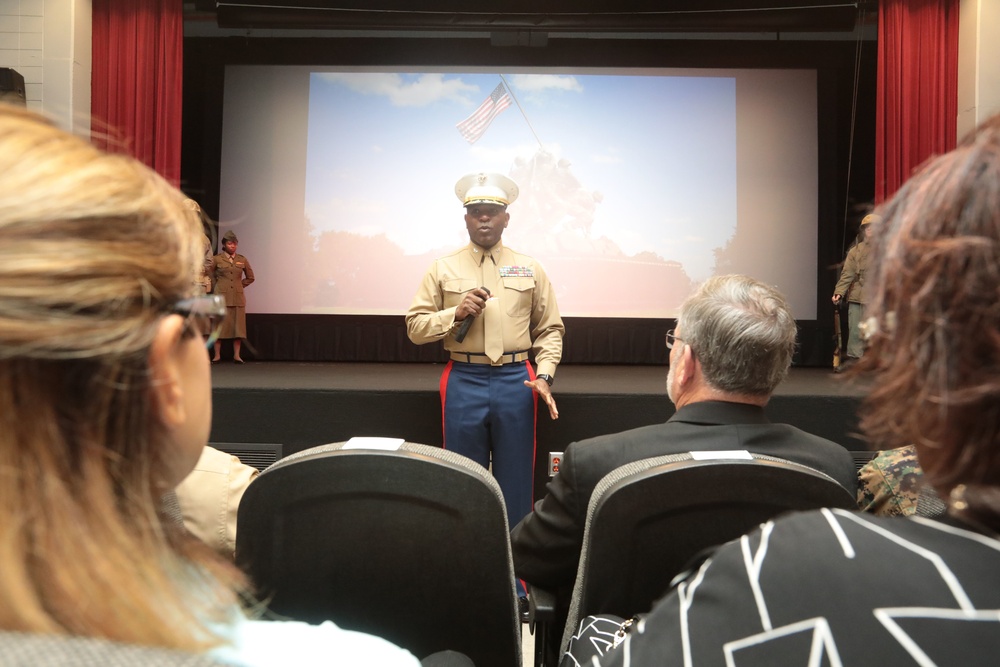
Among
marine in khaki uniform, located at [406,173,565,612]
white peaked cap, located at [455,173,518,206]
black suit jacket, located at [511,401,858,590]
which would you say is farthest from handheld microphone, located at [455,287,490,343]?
black suit jacket, located at [511,401,858,590]

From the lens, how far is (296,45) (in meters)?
6.61

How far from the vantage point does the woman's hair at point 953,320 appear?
1.31 ft

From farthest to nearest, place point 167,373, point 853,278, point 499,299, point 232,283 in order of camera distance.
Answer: point 232,283, point 853,278, point 499,299, point 167,373

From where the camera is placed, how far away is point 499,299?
312 cm

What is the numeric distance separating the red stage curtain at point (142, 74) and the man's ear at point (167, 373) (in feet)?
17.1

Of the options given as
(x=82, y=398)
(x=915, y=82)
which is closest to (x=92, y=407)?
(x=82, y=398)

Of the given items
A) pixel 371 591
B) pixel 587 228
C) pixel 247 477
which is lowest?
pixel 371 591

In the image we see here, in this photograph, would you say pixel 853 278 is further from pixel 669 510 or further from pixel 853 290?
pixel 669 510

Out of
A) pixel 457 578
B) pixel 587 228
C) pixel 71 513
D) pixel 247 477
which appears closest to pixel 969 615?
pixel 71 513

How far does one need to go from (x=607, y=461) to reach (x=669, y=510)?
25 cm

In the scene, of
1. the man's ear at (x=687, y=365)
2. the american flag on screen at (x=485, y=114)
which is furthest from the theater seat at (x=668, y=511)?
the american flag on screen at (x=485, y=114)

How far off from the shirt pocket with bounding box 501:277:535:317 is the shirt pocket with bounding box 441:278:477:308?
0.48 feet

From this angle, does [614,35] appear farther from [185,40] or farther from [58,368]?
[58,368]

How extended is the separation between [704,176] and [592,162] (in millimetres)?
1007
